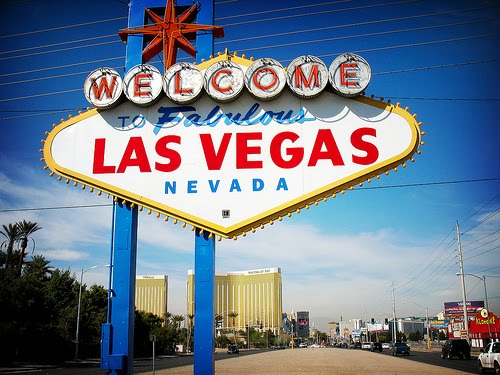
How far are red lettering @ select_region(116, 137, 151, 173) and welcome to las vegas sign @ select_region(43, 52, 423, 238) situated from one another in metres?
0.03

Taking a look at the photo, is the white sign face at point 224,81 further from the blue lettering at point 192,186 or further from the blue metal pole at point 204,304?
the blue metal pole at point 204,304

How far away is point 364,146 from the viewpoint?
12484 millimetres

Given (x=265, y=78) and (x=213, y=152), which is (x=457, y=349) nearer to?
(x=213, y=152)

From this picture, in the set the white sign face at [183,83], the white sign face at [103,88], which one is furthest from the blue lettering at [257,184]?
the white sign face at [103,88]

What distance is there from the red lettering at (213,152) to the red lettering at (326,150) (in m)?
2.20

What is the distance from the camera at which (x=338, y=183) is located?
12.3 m

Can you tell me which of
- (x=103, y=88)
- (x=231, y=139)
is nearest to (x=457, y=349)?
(x=231, y=139)

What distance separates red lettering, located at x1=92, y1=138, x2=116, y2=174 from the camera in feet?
43.0

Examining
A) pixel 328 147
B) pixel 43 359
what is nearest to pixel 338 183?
pixel 328 147

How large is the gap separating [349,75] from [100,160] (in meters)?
6.82

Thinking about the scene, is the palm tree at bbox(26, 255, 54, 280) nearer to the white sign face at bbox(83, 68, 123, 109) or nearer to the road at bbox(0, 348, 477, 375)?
the road at bbox(0, 348, 477, 375)

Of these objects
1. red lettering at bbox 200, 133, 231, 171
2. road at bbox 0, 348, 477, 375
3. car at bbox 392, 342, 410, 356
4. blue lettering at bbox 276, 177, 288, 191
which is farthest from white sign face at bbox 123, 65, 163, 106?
car at bbox 392, 342, 410, 356

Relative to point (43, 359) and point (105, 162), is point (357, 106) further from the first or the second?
point (43, 359)

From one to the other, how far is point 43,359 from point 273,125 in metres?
43.4
